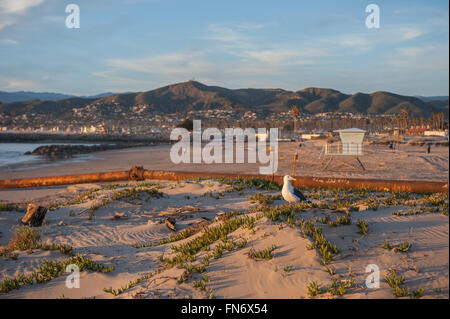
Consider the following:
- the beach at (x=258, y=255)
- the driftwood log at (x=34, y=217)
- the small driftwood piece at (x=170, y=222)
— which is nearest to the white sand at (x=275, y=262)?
the beach at (x=258, y=255)

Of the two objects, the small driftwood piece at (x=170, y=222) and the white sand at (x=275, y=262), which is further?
the small driftwood piece at (x=170, y=222)

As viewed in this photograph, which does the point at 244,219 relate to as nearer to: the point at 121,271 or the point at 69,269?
the point at 121,271

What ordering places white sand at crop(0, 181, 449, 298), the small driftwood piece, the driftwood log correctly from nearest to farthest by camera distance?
white sand at crop(0, 181, 449, 298) → the small driftwood piece → the driftwood log

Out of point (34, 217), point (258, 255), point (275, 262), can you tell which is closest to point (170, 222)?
point (34, 217)

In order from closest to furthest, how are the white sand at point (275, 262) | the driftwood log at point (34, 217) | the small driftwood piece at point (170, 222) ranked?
the white sand at point (275, 262), the small driftwood piece at point (170, 222), the driftwood log at point (34, 217)

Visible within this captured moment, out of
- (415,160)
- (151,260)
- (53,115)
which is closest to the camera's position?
(151,260)

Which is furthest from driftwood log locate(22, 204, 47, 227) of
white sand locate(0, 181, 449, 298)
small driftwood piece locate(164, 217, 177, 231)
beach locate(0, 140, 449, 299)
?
small driftwood piece locate(164, 217, 177, 231)

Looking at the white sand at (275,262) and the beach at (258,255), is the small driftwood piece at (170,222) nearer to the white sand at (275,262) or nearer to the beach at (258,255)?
the beach at (258,255)

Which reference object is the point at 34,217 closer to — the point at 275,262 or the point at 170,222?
the point at 170,222

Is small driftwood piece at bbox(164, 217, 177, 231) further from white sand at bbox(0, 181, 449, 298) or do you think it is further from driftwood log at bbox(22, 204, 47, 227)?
→ driftwood log at bbox(22, 204, 47, 227)

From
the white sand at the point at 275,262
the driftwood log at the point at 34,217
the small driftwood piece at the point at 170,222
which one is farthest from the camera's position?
the driftwood log at the point at 34,217
